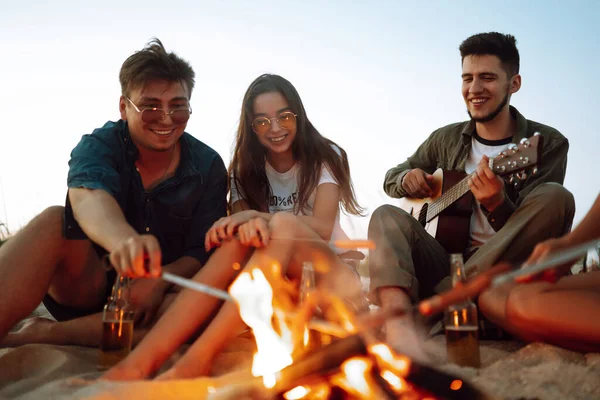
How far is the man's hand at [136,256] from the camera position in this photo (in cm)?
212

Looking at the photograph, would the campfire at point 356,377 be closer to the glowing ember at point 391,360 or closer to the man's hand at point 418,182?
the glowing ember at point 391,360

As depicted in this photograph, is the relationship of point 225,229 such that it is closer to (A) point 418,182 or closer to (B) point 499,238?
(B) point 499,238

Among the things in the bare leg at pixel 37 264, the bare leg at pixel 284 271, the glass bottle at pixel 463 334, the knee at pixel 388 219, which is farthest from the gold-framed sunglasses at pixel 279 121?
the glass bottle at pixel 463 334

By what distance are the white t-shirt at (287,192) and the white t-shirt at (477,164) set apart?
3.40ft

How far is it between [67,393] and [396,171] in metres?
3.41

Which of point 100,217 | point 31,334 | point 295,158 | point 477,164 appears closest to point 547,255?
point 100,217

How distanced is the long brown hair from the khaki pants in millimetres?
491

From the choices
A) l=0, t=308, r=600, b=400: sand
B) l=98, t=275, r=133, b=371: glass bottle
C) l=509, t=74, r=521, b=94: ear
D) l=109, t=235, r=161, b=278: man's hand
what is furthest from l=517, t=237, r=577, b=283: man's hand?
l=509, t=74, r=521, b=94: ear

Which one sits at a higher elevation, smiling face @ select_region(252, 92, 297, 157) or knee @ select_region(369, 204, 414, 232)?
smiling face @ select_region(252, 92, 297, 157)

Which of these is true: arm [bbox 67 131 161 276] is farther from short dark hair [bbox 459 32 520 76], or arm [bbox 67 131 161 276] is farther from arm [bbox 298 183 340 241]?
short dark hair [bbox 459 32 520 76]

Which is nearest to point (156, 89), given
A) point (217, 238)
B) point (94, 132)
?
point (94, 132)

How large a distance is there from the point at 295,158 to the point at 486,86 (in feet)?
5.53

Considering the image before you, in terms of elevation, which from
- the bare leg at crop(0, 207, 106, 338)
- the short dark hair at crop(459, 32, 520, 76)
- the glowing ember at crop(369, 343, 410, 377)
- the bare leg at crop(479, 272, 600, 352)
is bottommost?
the bare leg at crop(479, 272, 600, 352)

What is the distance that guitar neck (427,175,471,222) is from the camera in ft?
13.3
